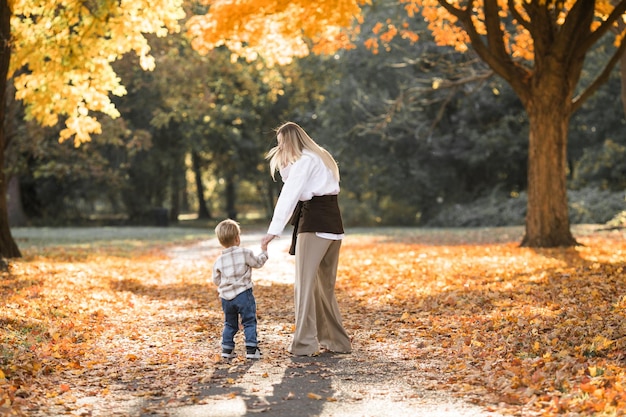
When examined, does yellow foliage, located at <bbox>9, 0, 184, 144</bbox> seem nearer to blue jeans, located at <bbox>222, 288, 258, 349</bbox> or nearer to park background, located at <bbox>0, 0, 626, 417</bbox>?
park background, located at <bbox>0, 0, 626, 417</bbox>

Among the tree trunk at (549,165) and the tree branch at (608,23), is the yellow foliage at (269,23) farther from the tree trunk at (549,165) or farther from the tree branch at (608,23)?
the tree branch at (608,23)

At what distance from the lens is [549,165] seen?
16578mm

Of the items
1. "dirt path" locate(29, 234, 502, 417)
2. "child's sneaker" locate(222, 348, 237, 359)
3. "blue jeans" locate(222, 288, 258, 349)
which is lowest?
"dirt path" locate(29, 234, 502, 417)

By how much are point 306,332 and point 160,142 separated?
32546mm

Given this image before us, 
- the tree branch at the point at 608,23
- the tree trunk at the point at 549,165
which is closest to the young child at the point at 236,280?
the tree trunk at the point at 549,165

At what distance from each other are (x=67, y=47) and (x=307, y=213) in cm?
922

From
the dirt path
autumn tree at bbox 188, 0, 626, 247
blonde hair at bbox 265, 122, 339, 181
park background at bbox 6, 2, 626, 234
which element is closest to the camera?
the dirt path

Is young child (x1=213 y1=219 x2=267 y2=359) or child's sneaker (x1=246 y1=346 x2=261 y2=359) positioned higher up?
young child (x1=213 y1=219 x2=267 y2=359)

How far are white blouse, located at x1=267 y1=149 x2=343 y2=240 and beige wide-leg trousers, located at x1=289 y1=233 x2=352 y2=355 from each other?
15cm

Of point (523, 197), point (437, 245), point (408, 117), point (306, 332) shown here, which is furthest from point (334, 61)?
point (306, 332)

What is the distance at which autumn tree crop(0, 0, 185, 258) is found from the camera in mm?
14562

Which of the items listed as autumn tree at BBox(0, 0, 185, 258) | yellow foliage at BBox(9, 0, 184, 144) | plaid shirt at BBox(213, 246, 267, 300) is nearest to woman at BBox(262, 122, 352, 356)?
plaid shirt at BBox(213, 246, 267, 300)

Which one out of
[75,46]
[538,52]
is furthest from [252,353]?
[538,52]

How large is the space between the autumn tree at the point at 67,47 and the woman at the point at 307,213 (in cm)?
804
